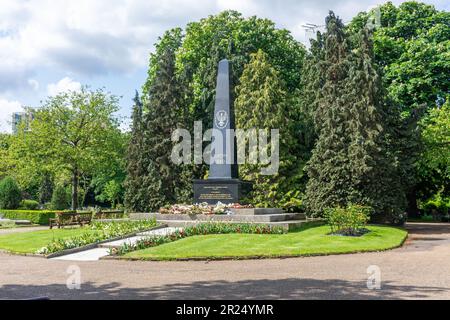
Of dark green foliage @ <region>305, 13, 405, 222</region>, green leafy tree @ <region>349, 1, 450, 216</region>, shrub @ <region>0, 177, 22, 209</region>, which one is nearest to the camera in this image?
dark green foliage @ <region>305, 13, 405, 222</region>

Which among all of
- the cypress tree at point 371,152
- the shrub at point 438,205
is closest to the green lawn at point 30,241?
the cypress tree at point 371,152

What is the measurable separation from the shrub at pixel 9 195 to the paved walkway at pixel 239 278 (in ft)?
100

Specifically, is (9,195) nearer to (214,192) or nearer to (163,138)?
(163,138)

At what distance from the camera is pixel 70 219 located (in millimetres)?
28703

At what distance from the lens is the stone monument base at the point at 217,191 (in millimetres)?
28406

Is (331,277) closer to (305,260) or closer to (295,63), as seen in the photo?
(305,260)

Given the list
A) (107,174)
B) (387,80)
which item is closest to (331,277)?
(387,80)

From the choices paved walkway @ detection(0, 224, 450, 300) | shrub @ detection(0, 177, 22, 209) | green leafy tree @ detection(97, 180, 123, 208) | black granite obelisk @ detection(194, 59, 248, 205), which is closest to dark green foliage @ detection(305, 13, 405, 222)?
black granite obelisk @ detection(194, 59, 248, 205)

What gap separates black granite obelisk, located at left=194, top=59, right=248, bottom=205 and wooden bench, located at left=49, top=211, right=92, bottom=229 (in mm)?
6682

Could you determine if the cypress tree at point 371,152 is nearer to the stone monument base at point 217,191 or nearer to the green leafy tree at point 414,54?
the green leafy tree at point 414,54

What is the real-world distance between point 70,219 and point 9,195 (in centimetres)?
1942

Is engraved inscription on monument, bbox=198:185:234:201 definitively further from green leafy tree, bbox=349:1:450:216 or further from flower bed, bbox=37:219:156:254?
green leafy tree, bbox=349:1:450:216

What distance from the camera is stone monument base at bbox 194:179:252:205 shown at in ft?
93.2

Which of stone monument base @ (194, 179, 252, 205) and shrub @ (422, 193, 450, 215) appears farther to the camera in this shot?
shrub @ (422, 193, 450, 215)
